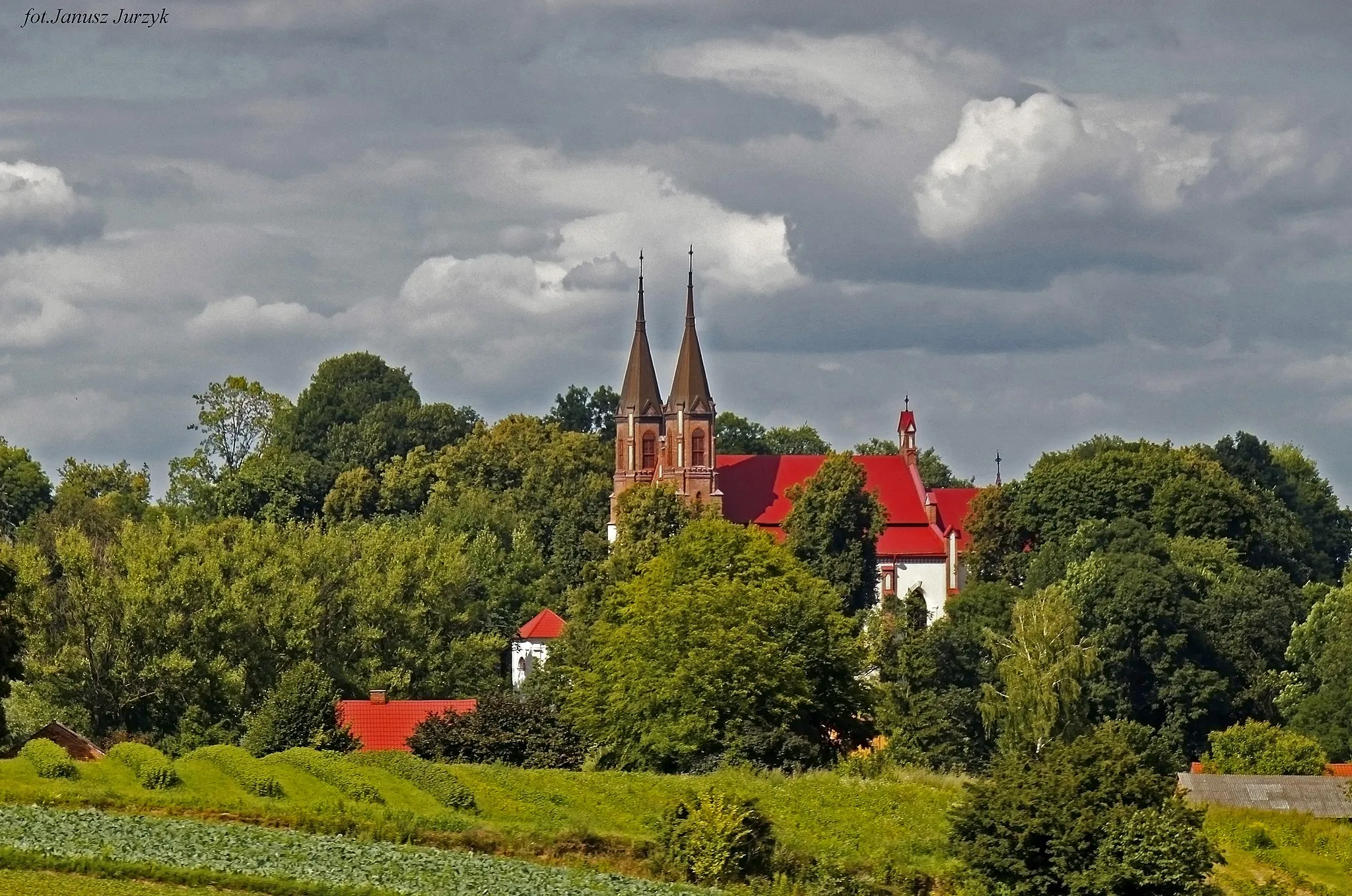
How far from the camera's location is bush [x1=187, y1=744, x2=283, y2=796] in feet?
139

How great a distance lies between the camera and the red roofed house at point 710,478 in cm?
11544

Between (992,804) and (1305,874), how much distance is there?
9.26m

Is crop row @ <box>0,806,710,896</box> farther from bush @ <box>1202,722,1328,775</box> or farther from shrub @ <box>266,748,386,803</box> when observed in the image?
bush @ <box>1202,722,1328,775</box>

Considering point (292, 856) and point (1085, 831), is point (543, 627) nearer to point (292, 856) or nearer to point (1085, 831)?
point (1085, 831)

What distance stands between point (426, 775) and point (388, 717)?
19.4 meters

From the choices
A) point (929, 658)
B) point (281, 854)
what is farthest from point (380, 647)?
point (281, 854)

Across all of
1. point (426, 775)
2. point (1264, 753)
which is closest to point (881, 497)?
point (1264, 753)

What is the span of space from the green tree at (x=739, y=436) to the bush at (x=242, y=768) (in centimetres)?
11340

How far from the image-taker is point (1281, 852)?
4912 cm

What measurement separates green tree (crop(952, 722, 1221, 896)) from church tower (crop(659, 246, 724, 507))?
7216 centimetres

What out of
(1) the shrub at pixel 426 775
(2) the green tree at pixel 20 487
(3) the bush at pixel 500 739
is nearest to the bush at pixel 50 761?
(1) the shrub at pixel 426 775

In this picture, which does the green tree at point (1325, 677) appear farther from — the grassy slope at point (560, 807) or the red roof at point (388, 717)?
the grassy slope at point (560, 807)

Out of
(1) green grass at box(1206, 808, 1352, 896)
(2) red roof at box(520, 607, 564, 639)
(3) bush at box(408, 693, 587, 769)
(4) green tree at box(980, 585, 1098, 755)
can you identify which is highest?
(2) red roof at box(520, 607, 564, 639)

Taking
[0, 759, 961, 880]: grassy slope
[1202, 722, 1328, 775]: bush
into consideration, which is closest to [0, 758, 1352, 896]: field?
[0, 759, 961, 880]: grassy slope
